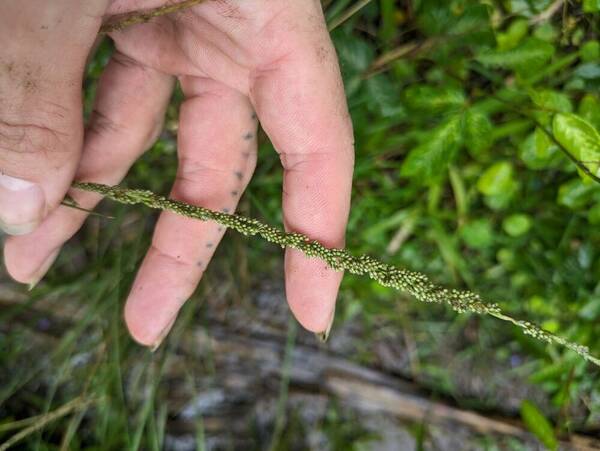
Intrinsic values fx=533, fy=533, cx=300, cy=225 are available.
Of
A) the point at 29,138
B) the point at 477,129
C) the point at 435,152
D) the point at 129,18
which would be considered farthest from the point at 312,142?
the point at 29,138

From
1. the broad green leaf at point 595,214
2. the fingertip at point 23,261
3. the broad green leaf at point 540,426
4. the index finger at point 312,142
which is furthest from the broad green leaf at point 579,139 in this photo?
the fingertip at point 23,261

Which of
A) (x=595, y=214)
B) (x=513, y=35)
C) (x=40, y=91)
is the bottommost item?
(x=595, y=214)

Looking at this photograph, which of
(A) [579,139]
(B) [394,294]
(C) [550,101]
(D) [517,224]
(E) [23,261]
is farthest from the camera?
(B) [394,294]

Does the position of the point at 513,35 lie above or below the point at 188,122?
above

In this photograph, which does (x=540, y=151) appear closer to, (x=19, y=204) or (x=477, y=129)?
(x=477, y=129)

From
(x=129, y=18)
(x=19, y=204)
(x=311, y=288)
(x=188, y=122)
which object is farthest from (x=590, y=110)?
(x=19, y=204)

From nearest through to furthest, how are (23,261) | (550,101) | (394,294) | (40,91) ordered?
(40,91), (550,101), (23,261), (394,294)

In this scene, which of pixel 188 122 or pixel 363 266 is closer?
pixel 363 266
